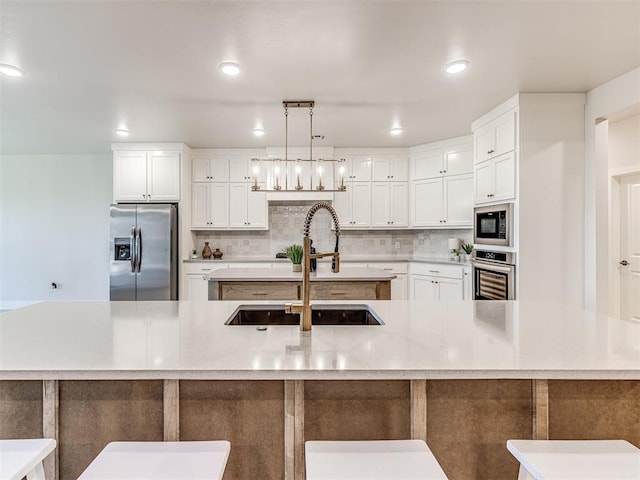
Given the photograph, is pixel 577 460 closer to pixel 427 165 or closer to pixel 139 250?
pixel 427 165

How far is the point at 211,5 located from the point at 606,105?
3.08 metres

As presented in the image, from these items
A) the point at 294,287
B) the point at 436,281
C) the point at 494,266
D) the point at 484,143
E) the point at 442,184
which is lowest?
the point at 436,281

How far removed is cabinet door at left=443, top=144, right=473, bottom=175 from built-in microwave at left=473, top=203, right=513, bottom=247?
896 millimetres

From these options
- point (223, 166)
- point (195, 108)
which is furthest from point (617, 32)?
point (223, 166)

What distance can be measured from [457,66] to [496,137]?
1.19 metres

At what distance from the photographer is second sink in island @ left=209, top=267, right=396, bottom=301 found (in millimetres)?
3146

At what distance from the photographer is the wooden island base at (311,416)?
1.23m

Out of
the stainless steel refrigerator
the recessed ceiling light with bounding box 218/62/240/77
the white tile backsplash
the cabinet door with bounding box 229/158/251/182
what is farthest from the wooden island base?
the white tile backsplash

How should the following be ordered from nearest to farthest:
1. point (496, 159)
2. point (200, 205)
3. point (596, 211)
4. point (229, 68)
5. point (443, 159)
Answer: point (229, 68) < point (596, 211) < point (496, 159) < point (443, 159) < point (200, 205)

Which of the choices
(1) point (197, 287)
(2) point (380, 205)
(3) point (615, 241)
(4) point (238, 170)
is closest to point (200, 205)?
(4) point (238, 170)

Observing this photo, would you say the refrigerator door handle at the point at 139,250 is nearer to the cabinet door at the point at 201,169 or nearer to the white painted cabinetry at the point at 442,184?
the cabinet door at the point at 201,169

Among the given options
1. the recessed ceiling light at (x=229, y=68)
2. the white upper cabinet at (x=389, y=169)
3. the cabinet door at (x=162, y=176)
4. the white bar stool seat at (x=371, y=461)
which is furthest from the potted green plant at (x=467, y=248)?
the white bar stool seat at (x=371, y=461)

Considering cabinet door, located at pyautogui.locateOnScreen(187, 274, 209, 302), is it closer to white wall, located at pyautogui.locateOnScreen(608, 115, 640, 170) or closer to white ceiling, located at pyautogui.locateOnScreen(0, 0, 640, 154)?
white ceiling, located at pyautogui.locateOnScreen(0, 0, 640, 154)

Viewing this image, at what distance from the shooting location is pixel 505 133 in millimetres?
3357
